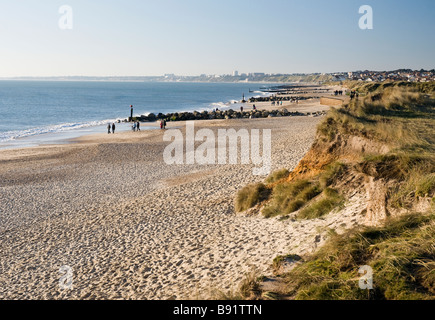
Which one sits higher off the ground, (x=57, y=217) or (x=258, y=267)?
(x=258, y=267)

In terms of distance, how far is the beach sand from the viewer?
822 cm

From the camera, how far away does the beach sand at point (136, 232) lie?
8.22 metres

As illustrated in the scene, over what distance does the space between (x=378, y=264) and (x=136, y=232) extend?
8105 millimetres

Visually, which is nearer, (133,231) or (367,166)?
(367,166)

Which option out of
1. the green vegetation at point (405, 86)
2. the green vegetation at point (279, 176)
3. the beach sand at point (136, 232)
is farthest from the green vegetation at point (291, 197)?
the green vegetation at point (405, 86)

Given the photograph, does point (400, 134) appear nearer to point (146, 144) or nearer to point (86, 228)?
point (86, 228)

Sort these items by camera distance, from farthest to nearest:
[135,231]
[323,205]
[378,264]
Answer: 1. [135,231]
2. [323,205]
3. [378,264]

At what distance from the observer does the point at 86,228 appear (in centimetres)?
1301

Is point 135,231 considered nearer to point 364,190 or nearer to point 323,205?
point 323,205

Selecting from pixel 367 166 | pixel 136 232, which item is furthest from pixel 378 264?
pixel 136 232

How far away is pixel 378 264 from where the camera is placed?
566cm
